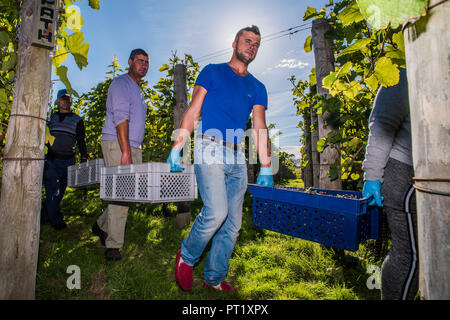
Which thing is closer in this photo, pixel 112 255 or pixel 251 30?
pixel 251 30

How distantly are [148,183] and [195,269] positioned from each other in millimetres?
1318

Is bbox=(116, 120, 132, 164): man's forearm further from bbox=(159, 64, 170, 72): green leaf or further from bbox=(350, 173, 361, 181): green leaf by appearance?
bbox=(159, 64, 170, 72): green leaf

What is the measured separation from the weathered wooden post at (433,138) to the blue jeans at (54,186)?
5078 mm

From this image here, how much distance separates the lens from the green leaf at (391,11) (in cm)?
80

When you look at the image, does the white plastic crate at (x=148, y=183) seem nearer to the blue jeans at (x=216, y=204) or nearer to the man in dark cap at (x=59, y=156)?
the blue jeans at (x=216, y=204)

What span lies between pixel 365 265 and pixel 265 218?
4.24 ft

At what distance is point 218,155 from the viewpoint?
2281 millimetres

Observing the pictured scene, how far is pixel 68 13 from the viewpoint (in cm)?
227

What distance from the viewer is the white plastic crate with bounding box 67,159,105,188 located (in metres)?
3.32

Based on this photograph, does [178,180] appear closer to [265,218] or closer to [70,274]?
[265,218]

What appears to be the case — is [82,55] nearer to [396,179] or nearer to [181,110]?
[396,179]

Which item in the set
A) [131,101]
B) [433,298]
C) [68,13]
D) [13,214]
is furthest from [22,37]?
[433,298]

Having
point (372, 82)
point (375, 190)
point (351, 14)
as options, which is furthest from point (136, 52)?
point (375, 190)

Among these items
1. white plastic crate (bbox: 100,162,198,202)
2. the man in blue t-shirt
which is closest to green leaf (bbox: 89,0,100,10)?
the man in blue t-shirt
